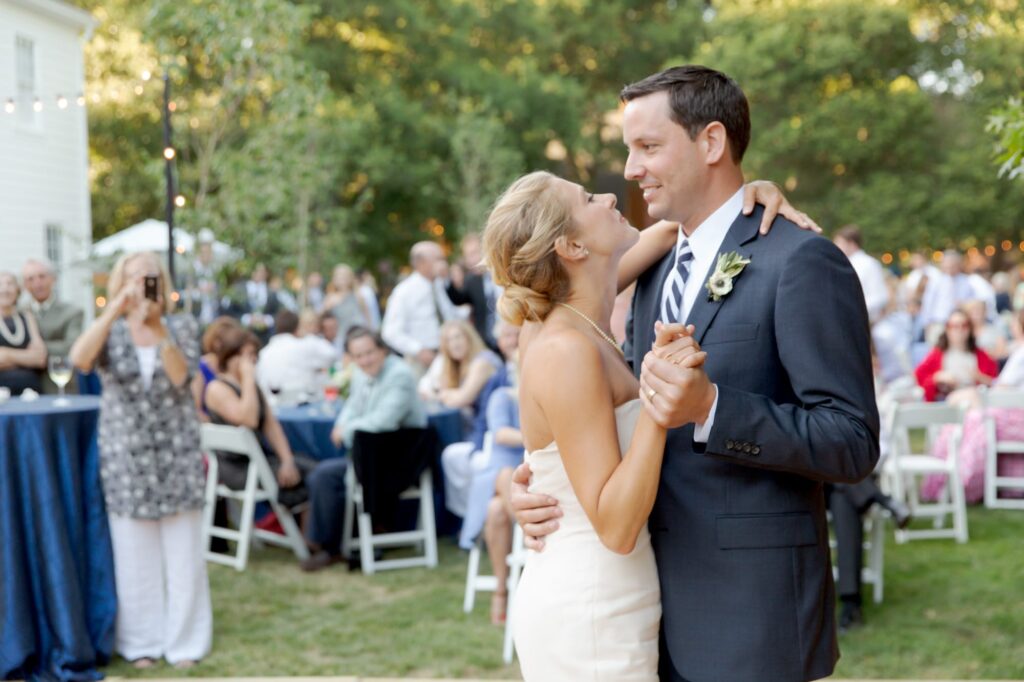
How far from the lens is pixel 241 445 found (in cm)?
750

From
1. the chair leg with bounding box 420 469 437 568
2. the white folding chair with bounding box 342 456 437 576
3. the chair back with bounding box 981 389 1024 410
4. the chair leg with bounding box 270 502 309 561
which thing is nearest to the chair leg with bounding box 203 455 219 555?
the chair leg with bounding box 270 502 309 561

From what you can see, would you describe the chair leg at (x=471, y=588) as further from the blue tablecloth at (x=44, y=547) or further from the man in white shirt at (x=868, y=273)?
the man in white shirt at (x=868, y=273)

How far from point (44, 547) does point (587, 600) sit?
3.92 meters

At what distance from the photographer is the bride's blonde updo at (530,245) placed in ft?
7.23

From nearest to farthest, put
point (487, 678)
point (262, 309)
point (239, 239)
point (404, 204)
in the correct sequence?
point (487, 678) → point (239, 239) → point (262, 309) → point (404, 204)

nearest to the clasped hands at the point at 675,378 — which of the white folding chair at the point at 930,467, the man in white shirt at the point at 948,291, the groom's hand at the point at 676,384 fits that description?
the groom's hand at the point at 676,384

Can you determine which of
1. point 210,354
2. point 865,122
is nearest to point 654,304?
point 210,354

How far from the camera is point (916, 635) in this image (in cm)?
570

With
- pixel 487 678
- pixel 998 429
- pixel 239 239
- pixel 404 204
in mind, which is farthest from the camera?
pixel 404 204

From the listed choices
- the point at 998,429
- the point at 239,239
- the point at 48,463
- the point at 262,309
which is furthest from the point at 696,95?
the point at 262,309

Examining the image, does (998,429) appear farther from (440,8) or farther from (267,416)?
(440,8)

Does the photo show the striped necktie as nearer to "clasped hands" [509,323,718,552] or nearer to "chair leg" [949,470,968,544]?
"clasped hands" [509,323,718,552]

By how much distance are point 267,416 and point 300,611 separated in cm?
171

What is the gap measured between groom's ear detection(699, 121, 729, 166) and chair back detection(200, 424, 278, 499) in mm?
5756
